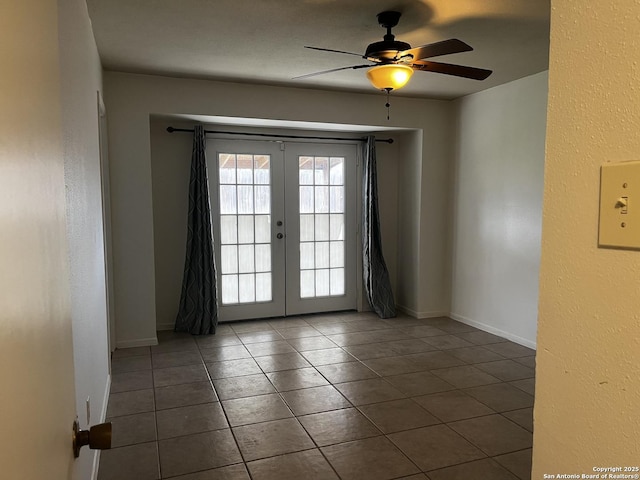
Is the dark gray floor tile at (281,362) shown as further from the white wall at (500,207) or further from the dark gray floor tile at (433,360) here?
the white wall at (500,207)

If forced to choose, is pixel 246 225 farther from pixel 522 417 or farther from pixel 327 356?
pixel 522 417

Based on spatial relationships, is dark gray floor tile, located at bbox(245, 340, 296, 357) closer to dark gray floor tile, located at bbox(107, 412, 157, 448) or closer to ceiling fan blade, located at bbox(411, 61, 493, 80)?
dark gray floor tile, located at bbox(107, 412, 157, 448)

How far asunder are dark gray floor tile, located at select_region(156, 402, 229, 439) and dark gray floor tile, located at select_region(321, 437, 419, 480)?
747 mm

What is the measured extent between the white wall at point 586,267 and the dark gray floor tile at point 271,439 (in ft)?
6.37

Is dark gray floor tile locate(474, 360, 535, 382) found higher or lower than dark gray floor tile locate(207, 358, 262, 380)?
lower

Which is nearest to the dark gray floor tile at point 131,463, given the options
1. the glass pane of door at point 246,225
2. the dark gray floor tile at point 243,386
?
the dark gray floor tile at point 243,386

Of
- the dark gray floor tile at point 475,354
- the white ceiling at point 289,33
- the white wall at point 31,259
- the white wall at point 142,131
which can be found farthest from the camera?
the white wall at point 142,131

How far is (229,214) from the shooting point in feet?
16.8

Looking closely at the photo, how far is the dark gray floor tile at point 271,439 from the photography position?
8.36ft

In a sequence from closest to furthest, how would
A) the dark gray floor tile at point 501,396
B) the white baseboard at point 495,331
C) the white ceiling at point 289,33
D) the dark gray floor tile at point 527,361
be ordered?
the white ceiling at point 289,33
the dark gray floor tile at point 501,396
the dark gray floor tile at point 527,361
the white baseboard at point 495,331

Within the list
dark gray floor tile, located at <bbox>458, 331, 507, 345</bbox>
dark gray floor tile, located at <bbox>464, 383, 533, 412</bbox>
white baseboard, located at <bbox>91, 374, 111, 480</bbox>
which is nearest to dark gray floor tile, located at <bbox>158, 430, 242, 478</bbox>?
white baseboard, located at <bbox>91, 374, 111, 480</bbox>

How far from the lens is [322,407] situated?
10.1 feet

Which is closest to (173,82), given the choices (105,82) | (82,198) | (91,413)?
(105,82)

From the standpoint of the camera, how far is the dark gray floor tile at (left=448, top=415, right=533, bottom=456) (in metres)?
2.60
